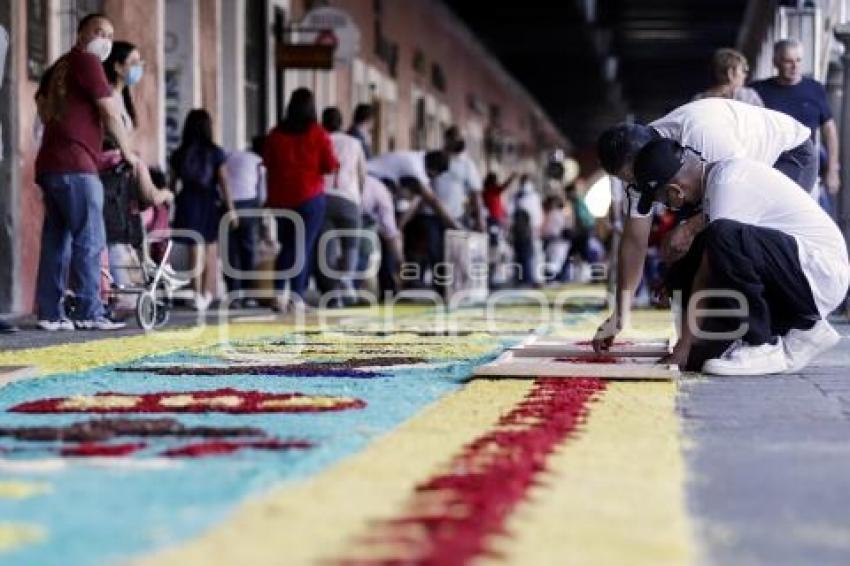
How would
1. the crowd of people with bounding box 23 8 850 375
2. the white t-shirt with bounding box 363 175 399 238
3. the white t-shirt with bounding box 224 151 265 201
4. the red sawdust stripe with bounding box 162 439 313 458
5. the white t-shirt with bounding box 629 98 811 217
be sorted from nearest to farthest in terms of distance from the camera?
1. the red sawdust stripe with bounding box 162 439 313 458
2. the crowd of people with bounding box 23 8 850 375
3. the white t-shirt with bounding box 629 98 811 217
4. the white t-shirt with bounding box 224 151 265 201
5. the white t-shirt with bounding box 363 175 399 238

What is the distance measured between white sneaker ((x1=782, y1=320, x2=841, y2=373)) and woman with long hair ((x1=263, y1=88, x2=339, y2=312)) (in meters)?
6.56

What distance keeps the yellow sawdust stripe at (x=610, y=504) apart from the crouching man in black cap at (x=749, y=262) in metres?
1.50

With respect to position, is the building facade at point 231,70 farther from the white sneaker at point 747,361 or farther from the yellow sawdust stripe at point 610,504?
the yellow sawdust stripe at point 610,504

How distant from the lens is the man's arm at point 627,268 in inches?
260

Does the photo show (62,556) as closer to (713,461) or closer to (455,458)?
(455,458)

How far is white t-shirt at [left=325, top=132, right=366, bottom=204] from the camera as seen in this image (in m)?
13.7

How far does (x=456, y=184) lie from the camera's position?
53.7 feet

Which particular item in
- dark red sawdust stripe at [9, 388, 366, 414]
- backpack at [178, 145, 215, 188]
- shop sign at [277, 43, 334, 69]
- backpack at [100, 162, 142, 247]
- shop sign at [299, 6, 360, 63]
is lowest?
dark red sawdust stripe at [9, 388, 366, 414]

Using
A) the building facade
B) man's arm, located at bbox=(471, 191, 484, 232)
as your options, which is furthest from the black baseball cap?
man's arm, located at bbox=(471, 191, 484, 232)

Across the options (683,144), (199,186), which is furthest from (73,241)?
(683,144)

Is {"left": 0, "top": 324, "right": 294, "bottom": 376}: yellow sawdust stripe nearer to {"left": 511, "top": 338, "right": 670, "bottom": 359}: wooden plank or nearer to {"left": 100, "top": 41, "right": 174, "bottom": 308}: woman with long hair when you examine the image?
{"left": 100, "top": 41, "right": 174, "bottom": 308}: woman with long hair

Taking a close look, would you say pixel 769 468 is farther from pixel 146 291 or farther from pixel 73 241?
pixel 146 291

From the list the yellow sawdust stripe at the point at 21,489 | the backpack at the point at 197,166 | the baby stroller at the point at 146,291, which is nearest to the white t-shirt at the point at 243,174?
the backpack at the point at 197,166

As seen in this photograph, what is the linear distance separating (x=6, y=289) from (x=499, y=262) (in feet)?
43.3
